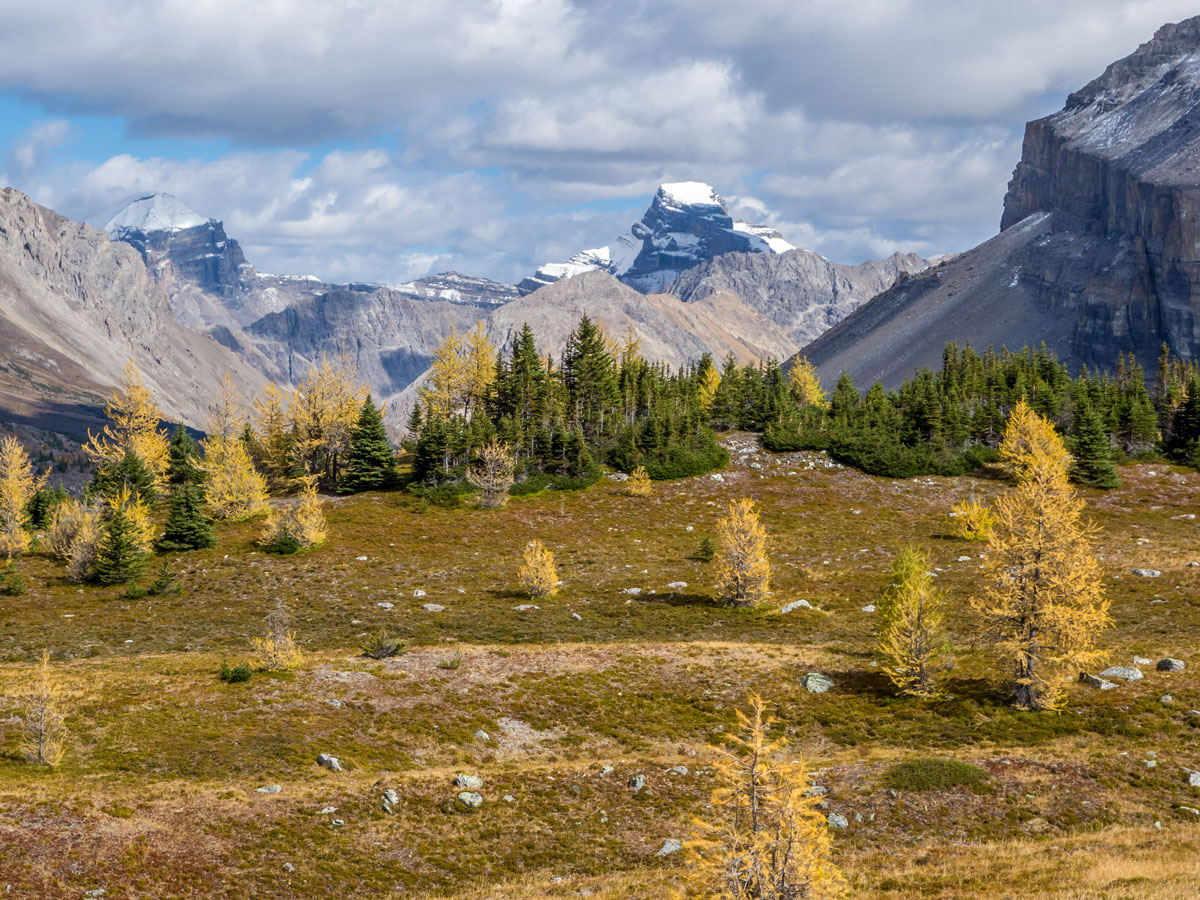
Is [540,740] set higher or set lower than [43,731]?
lower

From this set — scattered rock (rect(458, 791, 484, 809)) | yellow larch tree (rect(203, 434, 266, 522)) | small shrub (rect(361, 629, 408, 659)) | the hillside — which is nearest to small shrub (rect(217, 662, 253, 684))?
the hillside

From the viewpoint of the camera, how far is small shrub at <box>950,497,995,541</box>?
2457 inches

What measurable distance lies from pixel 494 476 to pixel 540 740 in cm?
4709

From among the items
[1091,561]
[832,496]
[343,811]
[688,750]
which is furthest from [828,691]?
[832,496]

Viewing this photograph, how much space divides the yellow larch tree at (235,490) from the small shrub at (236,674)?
37748mm

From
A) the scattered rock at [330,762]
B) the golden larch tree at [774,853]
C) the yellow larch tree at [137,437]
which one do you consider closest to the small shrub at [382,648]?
the scattered rock at [330,762]

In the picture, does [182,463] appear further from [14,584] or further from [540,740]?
[540,740]

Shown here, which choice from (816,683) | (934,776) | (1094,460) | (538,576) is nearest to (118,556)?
(538,576)

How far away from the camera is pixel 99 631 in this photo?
47188mm

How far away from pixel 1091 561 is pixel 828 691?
11508mm

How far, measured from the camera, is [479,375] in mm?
101938

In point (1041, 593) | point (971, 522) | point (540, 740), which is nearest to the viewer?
point (540, 740)

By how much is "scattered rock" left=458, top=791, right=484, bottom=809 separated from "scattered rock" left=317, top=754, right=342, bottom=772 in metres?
4.67

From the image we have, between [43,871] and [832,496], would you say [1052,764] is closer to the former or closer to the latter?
[43,871]
